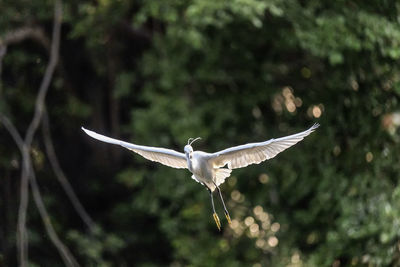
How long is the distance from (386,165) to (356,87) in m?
0.81

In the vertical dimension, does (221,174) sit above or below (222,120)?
below

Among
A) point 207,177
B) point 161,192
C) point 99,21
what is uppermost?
point 99,21

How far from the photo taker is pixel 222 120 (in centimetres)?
812

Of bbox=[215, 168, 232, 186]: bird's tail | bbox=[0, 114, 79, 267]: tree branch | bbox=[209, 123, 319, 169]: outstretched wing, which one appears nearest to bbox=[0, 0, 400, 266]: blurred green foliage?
bbox=[0, 114, 79, 267]: tree branch

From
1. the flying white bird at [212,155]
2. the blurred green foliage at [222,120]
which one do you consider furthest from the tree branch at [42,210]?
the flying white bird at [212,155]

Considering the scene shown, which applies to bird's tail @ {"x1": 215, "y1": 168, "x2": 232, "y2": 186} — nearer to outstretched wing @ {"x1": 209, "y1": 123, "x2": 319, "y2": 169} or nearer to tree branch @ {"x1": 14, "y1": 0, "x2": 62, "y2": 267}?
outstretched wing @ {"x1": 209, "y1": 123, "x2": 319, "y2": 169}

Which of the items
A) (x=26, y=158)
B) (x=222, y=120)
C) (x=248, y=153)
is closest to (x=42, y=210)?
(x=26, y=158)

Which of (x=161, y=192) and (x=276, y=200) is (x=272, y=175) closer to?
(x=276, y=200)

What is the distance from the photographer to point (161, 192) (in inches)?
327

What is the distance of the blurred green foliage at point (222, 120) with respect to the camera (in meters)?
7.12

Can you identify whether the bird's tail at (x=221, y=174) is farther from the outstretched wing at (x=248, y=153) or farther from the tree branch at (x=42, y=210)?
the tree branch at (x=42, y=210)

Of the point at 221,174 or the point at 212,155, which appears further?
the point at 221,174

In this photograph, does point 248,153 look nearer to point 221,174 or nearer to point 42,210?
point 221,174

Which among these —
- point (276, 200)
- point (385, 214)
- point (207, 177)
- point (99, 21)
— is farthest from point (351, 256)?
point (99, 21)
